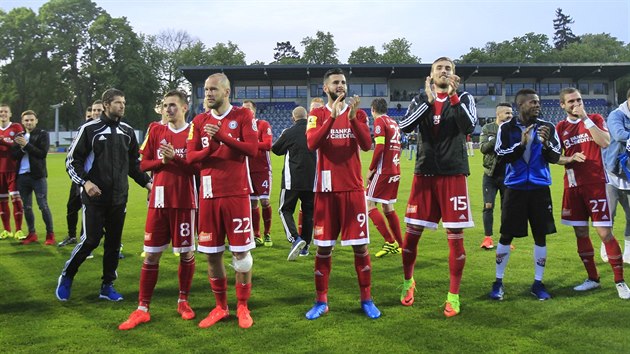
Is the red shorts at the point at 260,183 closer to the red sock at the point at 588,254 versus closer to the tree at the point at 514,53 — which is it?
the red sock at the point at 588,254

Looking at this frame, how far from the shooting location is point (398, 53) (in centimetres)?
8062

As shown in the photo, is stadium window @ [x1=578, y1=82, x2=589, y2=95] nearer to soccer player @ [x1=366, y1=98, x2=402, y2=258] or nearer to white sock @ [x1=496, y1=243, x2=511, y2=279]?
soccer player @ [x1=366, y1=98, x2=402, y2=258]

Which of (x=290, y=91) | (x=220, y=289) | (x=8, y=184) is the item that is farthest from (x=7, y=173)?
(x=290, y=91)

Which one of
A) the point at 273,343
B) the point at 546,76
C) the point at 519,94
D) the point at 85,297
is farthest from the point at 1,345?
the point at 546,76

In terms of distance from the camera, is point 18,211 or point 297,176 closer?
point 297,176

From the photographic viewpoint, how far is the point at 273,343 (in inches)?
158

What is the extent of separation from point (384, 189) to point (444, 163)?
110 inches

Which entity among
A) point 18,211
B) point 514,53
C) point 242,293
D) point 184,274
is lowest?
point 242,293

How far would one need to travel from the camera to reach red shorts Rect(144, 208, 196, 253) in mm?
4672

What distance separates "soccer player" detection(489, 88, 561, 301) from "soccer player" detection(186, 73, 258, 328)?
111 inches

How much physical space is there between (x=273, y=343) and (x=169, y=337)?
98cm

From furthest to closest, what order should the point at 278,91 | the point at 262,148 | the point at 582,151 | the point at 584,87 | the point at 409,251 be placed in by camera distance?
the point at 584,87 → the point at 278,91 → the point at 262,148 → the point at 582,151 → the point at 409,251

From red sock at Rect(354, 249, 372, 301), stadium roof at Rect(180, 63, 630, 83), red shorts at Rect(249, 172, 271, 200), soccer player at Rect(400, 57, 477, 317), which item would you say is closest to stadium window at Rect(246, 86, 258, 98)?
stadium roof at Rect(180, 63, 630, 83)

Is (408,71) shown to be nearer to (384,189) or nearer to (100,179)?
(384,189)
